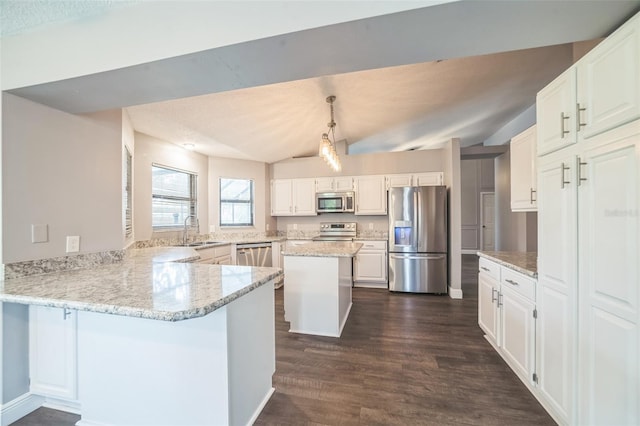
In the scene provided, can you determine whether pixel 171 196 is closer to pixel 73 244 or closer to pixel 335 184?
pixel 73 244

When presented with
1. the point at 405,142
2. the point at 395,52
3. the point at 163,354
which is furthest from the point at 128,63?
the point at 405,142

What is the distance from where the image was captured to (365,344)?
2500 millimetres

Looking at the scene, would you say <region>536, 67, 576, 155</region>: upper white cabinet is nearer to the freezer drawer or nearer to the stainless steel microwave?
the freezer drawer

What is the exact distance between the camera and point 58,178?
181 centimetres

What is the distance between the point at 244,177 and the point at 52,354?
3.75m

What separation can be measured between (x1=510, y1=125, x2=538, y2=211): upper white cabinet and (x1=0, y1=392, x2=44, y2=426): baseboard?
3.98 meters

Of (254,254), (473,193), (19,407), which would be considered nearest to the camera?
(19,407)

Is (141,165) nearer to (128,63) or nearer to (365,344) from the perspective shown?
(128,63)

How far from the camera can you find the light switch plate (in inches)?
66.2

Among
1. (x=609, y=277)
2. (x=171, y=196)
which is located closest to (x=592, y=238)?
(x=609, y=277)

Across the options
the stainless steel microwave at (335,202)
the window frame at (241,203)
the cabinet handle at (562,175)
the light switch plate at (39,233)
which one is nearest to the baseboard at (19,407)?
the light switch plate at (39,233)

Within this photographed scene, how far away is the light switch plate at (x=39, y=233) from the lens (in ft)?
5.52

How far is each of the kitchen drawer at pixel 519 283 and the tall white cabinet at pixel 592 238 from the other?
91 millimetres

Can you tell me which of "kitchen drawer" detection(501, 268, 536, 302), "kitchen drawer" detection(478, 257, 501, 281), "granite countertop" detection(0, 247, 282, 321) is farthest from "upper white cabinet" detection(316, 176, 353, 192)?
"granite countertop" detection(0, 247, 282, 321)
